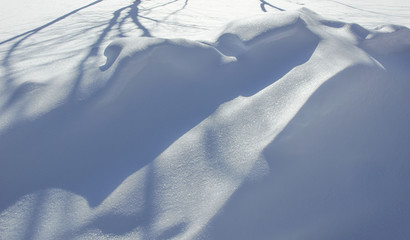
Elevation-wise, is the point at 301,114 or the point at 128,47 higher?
the point at 128,47

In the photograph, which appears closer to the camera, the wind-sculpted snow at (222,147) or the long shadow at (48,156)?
the wind-sculpted snow at (222,147)

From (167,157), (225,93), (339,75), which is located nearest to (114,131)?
(167,157)

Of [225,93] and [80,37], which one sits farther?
[80,37]

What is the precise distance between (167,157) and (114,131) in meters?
0.36

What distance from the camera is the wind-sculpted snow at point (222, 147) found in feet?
4.01

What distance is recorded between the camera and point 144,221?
3.94ft

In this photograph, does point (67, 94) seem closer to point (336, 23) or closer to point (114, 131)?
point (114, 131)

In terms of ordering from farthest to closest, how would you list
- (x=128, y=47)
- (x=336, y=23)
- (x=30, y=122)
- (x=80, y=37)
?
(x=80, y=37), (x=336, y=23), (x=128, y=47), (x=30, y=122)

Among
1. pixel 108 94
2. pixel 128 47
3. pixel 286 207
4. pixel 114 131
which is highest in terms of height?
pixel 128 47

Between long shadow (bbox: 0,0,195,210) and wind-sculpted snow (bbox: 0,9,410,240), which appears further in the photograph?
long shadow (bbox: 0,0,195,210)

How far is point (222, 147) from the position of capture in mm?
1442

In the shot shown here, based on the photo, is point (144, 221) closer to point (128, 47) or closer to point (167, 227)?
point (167, 227)

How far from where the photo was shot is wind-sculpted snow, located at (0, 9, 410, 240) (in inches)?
48.1

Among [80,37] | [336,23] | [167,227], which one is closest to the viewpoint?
[167,227]
